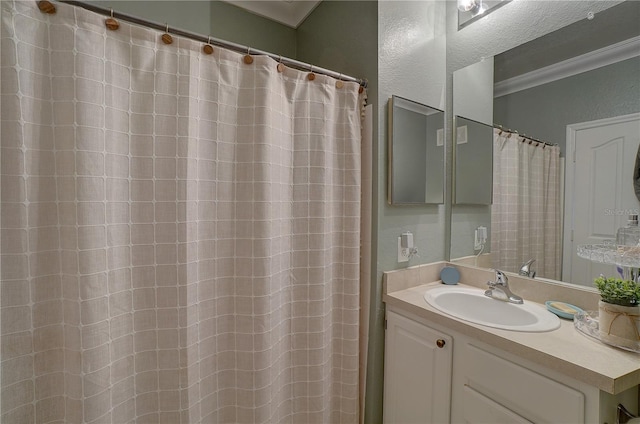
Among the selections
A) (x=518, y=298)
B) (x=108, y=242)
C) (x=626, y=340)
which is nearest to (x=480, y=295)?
(x=518, y=298)

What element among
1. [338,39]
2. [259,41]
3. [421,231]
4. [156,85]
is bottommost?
[421,231]

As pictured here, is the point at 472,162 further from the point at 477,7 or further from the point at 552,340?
the point at 552,340

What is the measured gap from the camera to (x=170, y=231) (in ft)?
3.21

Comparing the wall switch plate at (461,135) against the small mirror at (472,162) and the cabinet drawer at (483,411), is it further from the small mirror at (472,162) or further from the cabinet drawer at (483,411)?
the cabinet drawer at (483,411)

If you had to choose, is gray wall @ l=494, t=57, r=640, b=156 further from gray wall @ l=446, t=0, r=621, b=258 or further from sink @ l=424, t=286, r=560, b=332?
sink @ l=424, t=286, r=560, b=332

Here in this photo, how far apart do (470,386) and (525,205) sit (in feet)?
2.90

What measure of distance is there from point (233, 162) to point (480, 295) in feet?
4.33

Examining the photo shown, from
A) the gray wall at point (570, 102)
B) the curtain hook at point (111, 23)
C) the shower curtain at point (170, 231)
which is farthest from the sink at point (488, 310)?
the curtain hook at point (111, 23)

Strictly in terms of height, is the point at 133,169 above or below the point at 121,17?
below

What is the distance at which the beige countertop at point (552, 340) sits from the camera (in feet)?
2.40

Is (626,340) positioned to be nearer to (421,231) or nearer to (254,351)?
(421,231)

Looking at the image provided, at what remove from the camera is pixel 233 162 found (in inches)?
43.8

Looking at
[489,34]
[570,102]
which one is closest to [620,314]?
[570,102]

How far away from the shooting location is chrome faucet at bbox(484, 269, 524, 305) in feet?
4.03
